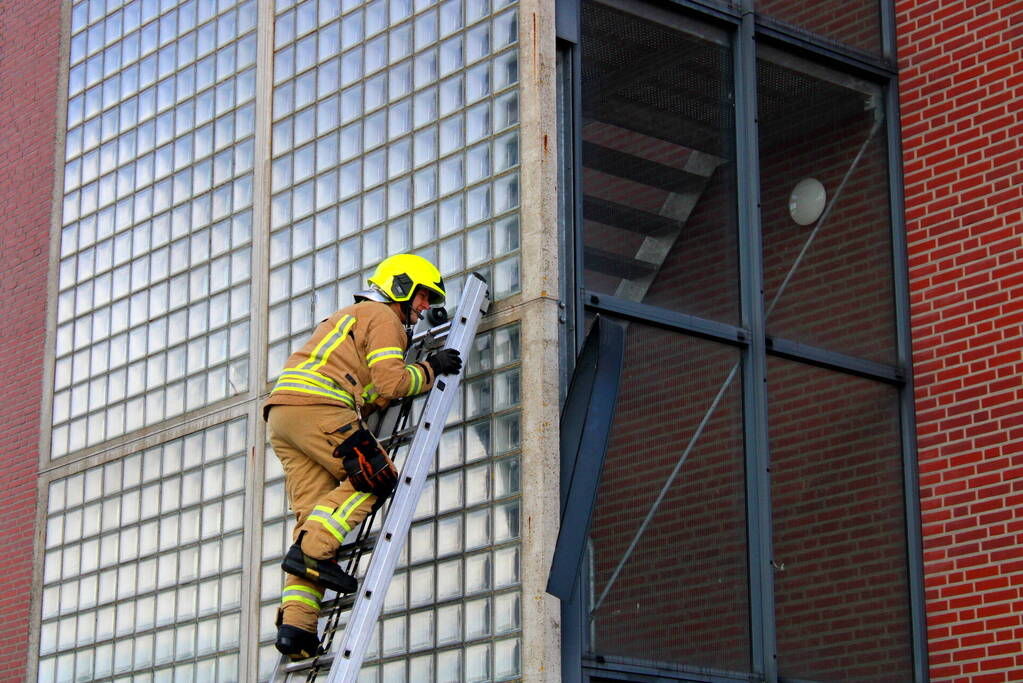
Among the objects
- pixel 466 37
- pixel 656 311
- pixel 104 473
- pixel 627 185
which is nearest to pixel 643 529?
pixel 656 311

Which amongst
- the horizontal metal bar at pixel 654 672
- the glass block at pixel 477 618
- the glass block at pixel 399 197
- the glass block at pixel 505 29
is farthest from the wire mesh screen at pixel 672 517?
the glass block at pixel 505 29

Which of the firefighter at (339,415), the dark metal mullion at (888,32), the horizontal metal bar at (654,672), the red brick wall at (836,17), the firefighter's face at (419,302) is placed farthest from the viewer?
the dark metal mullion at (888,32)

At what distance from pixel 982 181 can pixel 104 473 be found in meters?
5.97

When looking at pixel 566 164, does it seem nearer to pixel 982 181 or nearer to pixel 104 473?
pixel 982 181

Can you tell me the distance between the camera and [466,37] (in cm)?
1034

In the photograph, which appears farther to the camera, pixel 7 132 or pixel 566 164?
pixel 7 132

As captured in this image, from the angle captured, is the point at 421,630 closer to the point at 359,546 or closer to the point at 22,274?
the point at 359,546

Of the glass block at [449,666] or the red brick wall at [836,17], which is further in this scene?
the red brick wall at [836,17]

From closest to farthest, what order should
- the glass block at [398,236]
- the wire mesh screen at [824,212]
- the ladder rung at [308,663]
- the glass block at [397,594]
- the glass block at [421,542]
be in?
the ladder rung at [308,663]
the glass block at [421,542]
the glass block at [397,594]
the glass block at [398,236]
the wire mesh screen at [824,212]

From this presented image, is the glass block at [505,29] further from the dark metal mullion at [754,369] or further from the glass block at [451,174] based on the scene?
the dark metal mullion at [754,369]

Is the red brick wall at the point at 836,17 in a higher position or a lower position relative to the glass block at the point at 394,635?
higher

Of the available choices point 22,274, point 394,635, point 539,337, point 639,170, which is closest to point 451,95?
point 639,170

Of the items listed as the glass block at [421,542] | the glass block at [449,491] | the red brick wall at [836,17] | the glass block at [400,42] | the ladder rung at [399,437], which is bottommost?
the glass block at [421,542]

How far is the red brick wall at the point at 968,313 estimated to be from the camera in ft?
34.0
